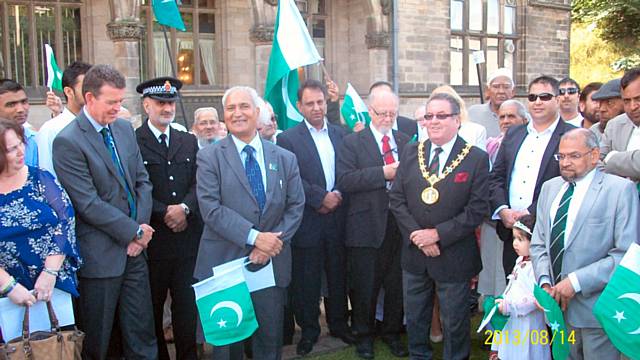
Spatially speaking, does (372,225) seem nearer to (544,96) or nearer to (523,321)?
(523,321)

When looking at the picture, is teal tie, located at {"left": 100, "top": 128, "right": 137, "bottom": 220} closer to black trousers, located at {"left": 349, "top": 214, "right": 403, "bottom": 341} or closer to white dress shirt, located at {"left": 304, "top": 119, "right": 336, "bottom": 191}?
white dress shirt, located at {"left": 304, "top": 119, "right": 336, "bottom": 191}

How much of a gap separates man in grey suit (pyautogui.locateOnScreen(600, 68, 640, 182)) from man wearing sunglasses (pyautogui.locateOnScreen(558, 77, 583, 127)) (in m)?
1.84

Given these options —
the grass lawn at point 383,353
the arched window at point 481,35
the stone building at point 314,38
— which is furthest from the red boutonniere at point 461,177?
the arched window at point 481,35

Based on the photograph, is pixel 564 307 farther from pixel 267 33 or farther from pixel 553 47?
pixel 553 47

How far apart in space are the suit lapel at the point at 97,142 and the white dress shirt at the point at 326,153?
6.27ft

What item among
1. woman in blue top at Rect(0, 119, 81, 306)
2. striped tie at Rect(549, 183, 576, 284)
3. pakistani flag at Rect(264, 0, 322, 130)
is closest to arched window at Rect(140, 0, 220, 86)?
pakistani flag at Rect(264, 0, 322, 130)

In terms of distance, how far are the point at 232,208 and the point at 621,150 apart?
2703 mm

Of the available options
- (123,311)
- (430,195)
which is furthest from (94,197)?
(430,195)

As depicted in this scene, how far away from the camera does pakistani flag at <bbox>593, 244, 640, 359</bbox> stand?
3311 mm

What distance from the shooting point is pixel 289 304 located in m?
5.49

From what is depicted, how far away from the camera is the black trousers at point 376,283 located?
5.12m

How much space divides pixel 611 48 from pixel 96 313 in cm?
2937

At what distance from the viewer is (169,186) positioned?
4.59 meters

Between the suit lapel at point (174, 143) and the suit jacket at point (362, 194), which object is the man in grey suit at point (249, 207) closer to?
the suit lapel at point (174, 143)
